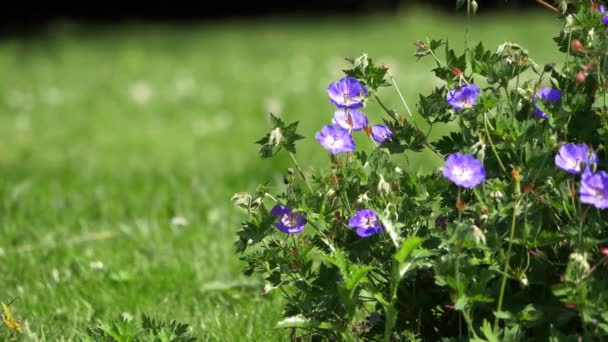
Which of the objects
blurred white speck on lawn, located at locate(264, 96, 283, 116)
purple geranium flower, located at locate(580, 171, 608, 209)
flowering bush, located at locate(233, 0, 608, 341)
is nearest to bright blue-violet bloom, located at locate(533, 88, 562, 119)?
flowering bush, located at locate(233, 0, 608, 341)

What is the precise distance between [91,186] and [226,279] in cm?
142

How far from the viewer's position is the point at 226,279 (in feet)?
9.18

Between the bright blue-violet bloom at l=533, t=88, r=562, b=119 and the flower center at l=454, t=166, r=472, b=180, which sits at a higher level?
the bright blue-violet bloom at l=533, t=88, r=562, b=119

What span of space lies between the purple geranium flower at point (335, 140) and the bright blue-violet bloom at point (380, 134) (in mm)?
101

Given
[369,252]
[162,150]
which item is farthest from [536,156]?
[162,150]

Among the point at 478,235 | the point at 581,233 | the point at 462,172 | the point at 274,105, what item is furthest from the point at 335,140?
the point at 274,105

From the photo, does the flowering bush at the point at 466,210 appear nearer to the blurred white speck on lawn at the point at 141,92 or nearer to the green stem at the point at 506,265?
the green stem at the point at 506,265

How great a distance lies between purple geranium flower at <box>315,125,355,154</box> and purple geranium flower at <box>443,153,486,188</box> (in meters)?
0.20

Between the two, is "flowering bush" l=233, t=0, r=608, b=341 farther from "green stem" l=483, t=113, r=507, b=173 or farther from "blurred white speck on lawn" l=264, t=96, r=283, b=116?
"blurred white speck on lawn" l=264, t=96, r=283, b=116

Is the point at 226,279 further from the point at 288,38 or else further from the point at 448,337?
the point at 288,38

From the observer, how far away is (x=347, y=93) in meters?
1.78

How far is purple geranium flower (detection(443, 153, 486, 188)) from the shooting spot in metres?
1.56

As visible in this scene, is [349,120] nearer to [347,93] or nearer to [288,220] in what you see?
[347,93]

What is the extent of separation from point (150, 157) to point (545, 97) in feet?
10.6
